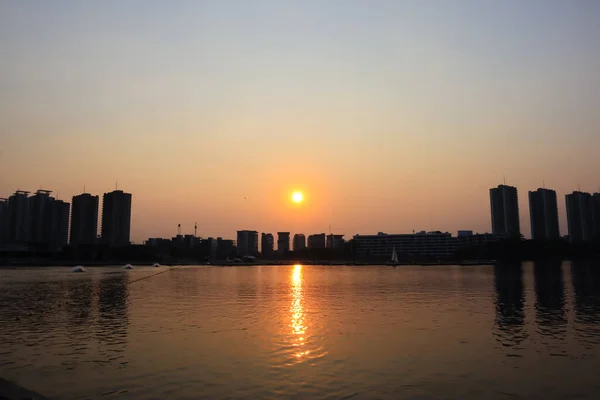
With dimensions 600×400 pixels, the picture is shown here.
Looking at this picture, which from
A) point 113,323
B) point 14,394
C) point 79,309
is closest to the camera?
point 14,394

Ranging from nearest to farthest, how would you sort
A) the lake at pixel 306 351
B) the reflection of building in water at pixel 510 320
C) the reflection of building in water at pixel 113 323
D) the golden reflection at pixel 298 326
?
the lake at pixel 306 351 < the golden reflection at pixel 298 326 < the reflection of building in water at pixel 113 323 < the reflection of building in water at pixel 510 320

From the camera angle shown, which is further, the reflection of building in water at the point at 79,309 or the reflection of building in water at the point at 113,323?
the reflection of building in water at the point at 79,309

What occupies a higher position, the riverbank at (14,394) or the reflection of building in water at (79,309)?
the riverbank at (14,394)

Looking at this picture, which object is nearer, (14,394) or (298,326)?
(14,394)

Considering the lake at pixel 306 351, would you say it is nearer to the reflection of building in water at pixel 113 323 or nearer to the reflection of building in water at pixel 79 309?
the reflection of building in water at pixel 113 323

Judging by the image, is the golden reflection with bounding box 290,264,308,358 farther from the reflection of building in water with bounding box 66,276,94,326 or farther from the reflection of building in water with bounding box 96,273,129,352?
the reflection of building in water with bounding box 66,276,94,326

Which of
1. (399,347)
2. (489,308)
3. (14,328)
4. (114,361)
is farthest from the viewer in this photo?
(489,308)

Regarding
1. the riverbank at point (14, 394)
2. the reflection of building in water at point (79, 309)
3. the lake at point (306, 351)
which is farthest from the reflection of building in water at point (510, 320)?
the reflection of building in water at point (79, 309)

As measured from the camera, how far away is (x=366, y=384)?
18.5 m

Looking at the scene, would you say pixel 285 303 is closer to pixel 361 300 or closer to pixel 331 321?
pixel 361 300

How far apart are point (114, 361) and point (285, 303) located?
28.9 meters

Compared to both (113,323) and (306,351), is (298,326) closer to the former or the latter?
(306,351)

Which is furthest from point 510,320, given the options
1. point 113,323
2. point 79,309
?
point 79,309

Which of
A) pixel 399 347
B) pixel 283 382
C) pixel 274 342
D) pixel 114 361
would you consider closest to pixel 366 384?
pixel 283 382
